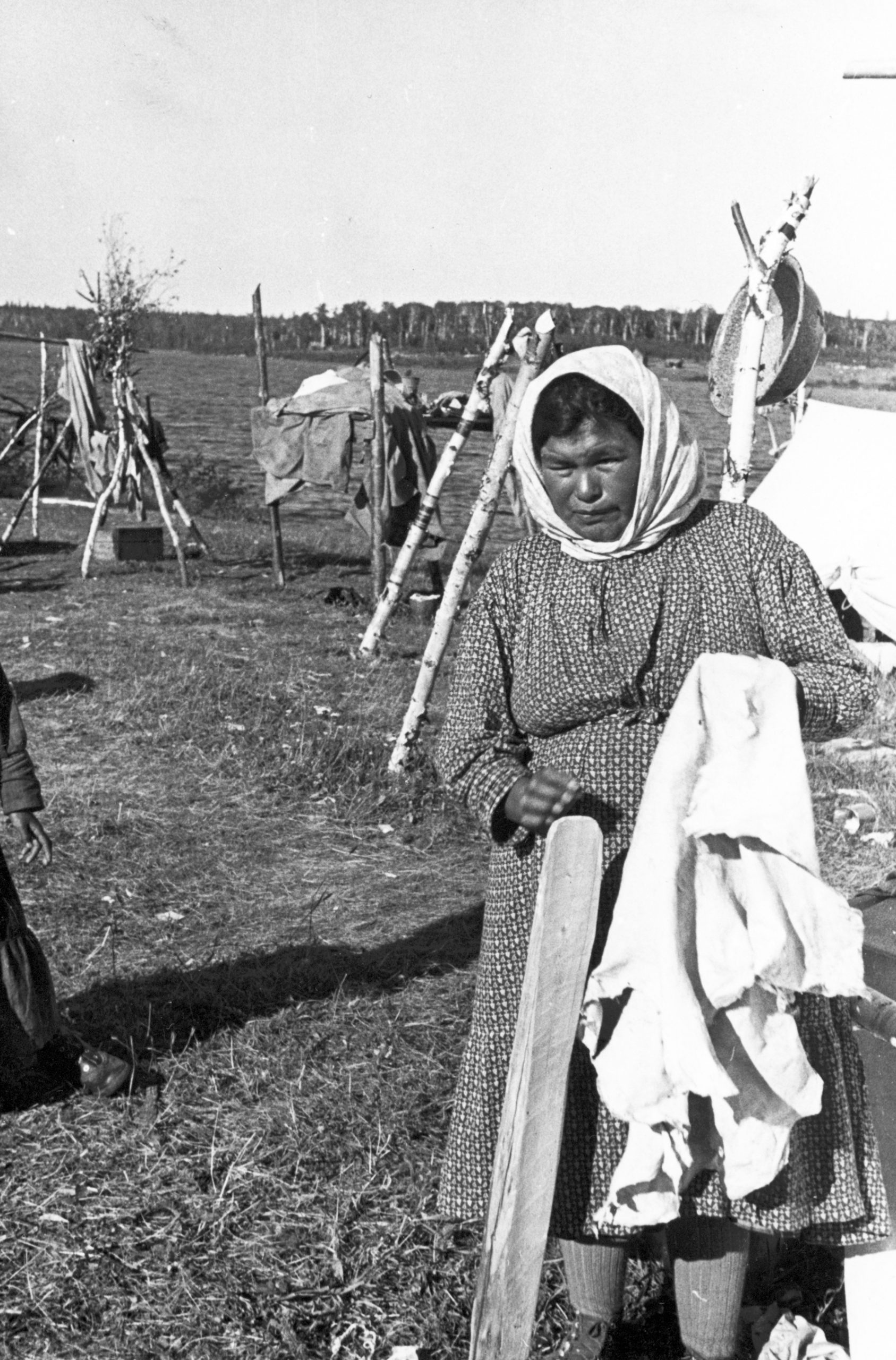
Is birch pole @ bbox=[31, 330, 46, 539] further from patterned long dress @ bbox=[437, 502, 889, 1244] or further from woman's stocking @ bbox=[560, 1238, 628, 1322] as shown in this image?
woman's stocking @ bbox=[560, 1238, 628, 1322]

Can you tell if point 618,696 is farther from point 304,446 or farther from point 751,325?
point 304,446

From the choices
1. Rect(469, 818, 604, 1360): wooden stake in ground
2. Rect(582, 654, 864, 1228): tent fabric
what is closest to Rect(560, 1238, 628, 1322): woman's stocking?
Rect(469, 818, 604, 1360): wooden stake in ground

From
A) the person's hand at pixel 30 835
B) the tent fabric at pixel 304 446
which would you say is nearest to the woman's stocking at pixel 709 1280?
the person's hand at pixel 30 835

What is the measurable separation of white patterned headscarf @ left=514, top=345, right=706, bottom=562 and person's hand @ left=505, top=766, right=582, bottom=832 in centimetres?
38

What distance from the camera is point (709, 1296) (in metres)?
2.21

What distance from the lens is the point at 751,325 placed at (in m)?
4.84

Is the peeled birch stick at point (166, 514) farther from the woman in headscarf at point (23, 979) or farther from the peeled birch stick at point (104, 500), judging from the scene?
the woman in headscarf at point (23, 979)

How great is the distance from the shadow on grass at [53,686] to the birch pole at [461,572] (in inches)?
96.9

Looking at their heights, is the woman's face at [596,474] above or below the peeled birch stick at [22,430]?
above

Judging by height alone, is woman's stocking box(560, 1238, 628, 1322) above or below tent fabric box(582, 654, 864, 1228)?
below

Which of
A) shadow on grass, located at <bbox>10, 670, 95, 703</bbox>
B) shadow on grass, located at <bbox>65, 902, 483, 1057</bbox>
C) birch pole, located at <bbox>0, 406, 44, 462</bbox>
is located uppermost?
birch pole, located at <bbox>0, 406, 44, 462</bbox>

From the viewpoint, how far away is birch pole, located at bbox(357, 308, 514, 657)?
249 inches

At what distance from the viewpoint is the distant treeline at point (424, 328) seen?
13375 mm

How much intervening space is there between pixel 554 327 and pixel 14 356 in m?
69.6
